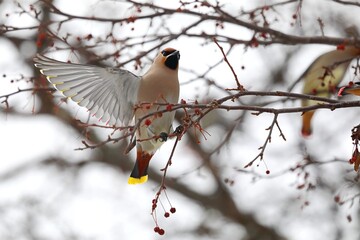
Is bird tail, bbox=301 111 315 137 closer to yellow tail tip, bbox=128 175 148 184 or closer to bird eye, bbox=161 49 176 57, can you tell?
bird eye, bbox=161 49 176 57

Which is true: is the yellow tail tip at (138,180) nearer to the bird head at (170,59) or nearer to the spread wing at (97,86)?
the spread wing at (97,86)

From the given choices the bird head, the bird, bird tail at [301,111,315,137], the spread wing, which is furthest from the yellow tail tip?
bird tail at [301,111,315,137]

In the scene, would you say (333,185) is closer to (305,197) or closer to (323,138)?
(323,138)

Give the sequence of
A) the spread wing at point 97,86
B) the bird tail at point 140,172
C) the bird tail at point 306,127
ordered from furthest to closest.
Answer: the bird tail at point 306,127 → the bird tail at point 140,172 → the spread wing at point 97,86

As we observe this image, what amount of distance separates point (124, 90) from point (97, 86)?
202mm

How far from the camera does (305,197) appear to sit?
4289 millimetres

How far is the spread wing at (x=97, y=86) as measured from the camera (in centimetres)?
372

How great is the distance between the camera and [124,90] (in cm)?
412

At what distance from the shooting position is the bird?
12.3 ft

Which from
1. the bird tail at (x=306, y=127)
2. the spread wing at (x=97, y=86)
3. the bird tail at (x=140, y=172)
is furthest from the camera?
the bird tail at (x=306, y=127)

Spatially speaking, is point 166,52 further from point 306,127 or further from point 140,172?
point 306,127

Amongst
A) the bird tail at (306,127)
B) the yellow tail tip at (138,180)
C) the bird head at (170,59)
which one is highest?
the bird head at (170,59)

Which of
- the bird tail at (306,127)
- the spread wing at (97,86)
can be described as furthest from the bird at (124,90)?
the bird tail at (306,127)

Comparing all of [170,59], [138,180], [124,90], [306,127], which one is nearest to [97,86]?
[124,90]
